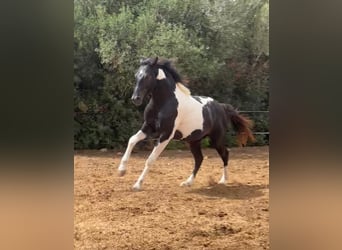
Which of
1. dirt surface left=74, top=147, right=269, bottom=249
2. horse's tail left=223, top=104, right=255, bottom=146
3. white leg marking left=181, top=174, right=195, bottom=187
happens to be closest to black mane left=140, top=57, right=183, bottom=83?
horse's tail left=223, top=104, right=255, bottom=146

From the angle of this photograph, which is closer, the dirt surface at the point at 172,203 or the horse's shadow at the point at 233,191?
the dirt surface at the point at 172,203

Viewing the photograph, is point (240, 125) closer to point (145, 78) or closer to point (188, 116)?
point (188, 116)

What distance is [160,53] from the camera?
252cm

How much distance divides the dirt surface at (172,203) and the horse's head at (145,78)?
0.35 meters

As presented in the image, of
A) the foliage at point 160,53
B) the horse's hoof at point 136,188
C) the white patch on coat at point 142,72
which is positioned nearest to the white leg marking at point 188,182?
the horse's hoof at point 136,188

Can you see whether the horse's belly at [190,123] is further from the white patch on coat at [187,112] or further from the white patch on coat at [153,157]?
the white patch on coat at [153,157]

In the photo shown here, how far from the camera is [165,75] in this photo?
256 cm

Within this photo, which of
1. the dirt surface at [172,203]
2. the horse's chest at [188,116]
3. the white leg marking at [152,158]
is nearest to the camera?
the dirt surface at [172,203]

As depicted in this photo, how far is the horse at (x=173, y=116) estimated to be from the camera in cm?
254

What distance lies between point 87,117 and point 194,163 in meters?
0.71

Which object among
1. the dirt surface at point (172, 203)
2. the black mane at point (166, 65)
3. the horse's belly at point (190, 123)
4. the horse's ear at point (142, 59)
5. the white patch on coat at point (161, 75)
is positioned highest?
the horse's ear at point (142, 59)

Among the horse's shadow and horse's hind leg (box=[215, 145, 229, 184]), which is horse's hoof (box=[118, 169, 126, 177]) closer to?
the horse's shadow
